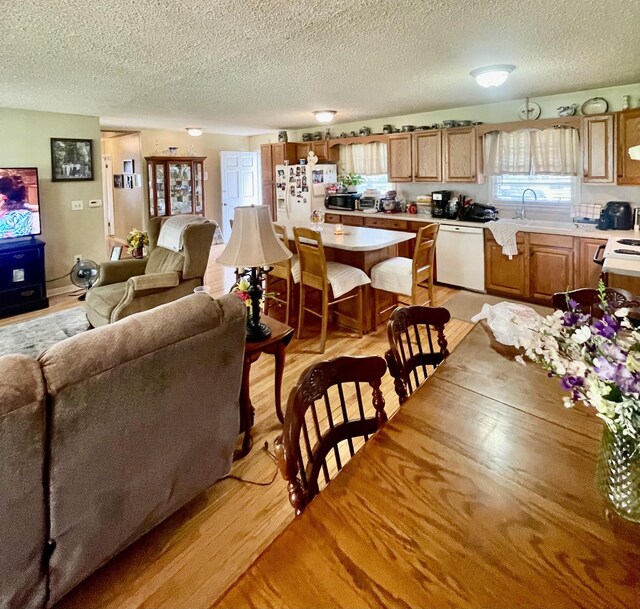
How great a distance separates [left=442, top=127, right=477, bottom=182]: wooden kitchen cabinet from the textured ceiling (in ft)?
1.92

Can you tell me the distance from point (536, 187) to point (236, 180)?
19.9 feet

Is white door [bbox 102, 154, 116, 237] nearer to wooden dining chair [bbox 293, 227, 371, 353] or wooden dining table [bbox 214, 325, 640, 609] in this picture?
wooden dining chair [bbox 293, 227, 371, 353]

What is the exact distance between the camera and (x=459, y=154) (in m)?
5.60

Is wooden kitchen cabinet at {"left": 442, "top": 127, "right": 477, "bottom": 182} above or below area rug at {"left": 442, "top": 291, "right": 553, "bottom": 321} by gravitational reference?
above

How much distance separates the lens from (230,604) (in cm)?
74

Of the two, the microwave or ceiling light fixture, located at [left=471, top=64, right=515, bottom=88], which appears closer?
ceiling light fixture, located at [left=471, top=64, right=515, bottom=88]

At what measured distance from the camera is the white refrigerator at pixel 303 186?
7.09 meters

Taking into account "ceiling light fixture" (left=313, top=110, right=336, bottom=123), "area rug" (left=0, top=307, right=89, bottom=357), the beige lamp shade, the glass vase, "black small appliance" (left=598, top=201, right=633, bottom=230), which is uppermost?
"ceiling light fixture" (left=313, top=110, right=336, bottom=123)

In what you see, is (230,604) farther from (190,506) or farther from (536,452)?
(190,506)

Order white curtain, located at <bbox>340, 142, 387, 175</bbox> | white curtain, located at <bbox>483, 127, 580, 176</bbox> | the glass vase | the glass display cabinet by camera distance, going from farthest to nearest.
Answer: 1. the glass display cabinet
2. white curtain, located at <bbox>340, 142, 387, 175</bbox>
3. white curtain, located at <bbox>483, 127, 580, 176</bbox>
4. the glass vase

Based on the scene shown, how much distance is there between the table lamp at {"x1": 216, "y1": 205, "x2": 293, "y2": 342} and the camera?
7.55 ft

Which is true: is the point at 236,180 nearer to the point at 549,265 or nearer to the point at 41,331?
the point at 41,331

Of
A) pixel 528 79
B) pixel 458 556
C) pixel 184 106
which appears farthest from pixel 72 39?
pixel 528 79

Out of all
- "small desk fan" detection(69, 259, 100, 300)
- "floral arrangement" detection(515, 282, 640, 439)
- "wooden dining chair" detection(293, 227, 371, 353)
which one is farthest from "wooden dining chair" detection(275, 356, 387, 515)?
"small desk fan" detection(69, 259, 100, 300)
